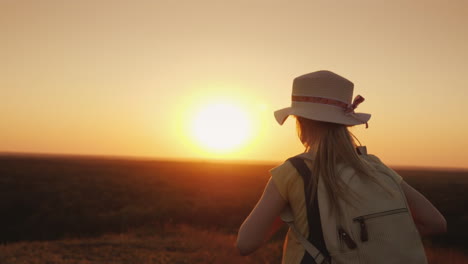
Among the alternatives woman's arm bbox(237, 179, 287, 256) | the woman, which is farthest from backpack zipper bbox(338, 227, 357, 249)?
woman's arm bbox(237, 179, 287, 256)

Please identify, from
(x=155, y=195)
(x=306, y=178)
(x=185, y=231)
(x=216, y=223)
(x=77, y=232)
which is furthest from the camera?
(x=155, y=195)

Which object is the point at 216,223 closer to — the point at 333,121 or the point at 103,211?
the point at 103,211

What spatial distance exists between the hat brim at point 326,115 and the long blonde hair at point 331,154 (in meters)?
0.04

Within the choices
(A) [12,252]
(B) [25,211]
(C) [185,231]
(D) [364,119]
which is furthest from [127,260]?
(B) [25,211]

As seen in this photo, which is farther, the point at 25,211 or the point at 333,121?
the point at 25,211

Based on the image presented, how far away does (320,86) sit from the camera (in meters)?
1.72

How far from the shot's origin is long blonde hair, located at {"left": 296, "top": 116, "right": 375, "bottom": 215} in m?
1.46

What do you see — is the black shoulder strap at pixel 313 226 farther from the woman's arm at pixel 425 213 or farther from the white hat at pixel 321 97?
the woman's arm at pixel 425 213

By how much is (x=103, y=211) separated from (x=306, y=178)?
2721cm

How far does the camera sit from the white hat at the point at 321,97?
1685mm

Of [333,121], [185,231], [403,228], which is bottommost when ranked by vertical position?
[185,231]

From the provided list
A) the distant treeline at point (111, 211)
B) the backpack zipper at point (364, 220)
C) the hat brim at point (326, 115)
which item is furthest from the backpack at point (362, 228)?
the distant treeline at point (111, 211)

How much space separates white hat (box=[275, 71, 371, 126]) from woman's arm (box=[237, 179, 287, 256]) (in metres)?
0.37

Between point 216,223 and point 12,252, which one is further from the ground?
point 12,252
